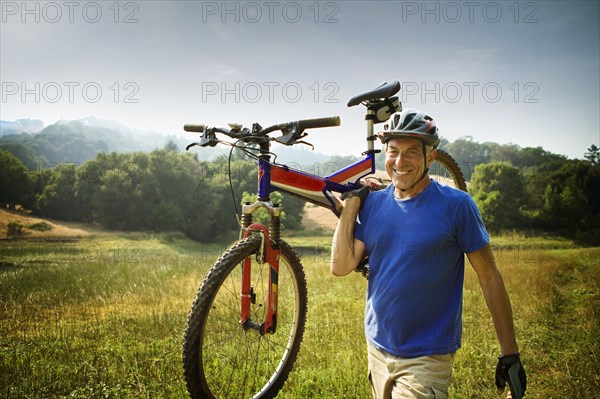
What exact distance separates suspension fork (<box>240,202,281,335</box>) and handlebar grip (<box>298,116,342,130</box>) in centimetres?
92

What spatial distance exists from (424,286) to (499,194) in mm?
59055

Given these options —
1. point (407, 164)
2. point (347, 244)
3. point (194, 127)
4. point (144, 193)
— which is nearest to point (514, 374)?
point (347, 244)

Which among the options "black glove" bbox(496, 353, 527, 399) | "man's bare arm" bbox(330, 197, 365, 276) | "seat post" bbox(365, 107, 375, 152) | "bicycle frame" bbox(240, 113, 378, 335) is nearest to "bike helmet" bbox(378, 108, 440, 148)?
"man's bare arm" bbox(330, 197, 365, 276)

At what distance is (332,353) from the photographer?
17.2ft

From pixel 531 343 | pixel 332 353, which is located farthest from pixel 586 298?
pixel 332 353

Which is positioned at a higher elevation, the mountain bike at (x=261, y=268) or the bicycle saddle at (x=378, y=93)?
the bicycle saddle at (x=378, y=93)

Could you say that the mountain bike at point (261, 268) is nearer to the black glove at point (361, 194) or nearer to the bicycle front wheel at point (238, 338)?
the bicycle front wheel at point (238, 338)

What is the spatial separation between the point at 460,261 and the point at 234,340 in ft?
11.4

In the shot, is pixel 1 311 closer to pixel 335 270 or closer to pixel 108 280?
pixel 108 280

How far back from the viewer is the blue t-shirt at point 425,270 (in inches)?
94.7

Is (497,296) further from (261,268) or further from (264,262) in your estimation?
(261,268)

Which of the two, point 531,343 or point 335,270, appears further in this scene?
point 531,343

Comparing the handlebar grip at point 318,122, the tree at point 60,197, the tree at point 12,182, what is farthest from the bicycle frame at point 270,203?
the tree at point 60,197

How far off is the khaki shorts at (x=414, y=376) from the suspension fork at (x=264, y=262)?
4.92 feet
